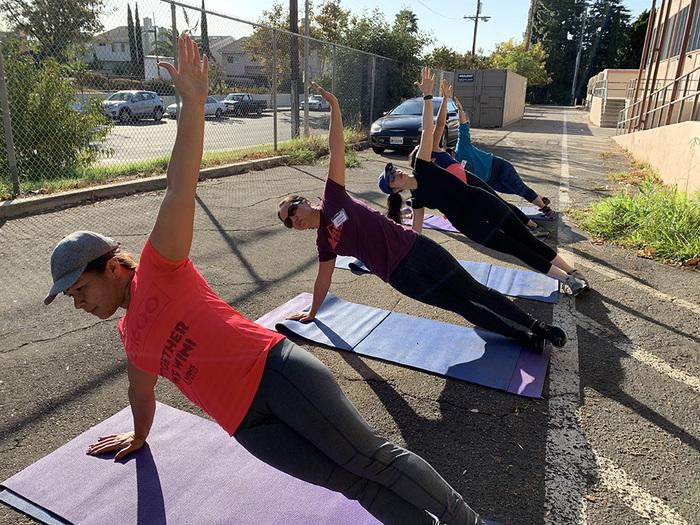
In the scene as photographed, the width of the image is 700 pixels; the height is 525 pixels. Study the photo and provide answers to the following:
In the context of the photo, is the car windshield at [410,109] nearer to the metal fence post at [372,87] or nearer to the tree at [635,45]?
the metal fence post at [372,87]

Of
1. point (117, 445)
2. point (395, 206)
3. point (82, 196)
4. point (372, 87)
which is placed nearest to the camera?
point (117, 445)

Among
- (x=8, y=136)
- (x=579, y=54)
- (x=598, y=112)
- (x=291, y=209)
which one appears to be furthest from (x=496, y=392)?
(x=579, y=54)

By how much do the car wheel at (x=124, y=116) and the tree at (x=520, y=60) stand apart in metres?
42.3

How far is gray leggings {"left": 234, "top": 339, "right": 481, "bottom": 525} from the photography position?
5.53 ft

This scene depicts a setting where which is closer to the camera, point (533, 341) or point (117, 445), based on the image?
point (117, 445)

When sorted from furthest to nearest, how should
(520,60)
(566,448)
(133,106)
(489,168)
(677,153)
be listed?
(520,60) → (133,106) → (677,153) → (489,168) → (566,448)

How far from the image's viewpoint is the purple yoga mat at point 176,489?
7.47 ft

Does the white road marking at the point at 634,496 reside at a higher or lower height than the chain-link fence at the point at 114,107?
lower

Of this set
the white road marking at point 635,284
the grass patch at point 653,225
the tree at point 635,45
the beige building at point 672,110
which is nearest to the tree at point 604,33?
the tree at point 635,45

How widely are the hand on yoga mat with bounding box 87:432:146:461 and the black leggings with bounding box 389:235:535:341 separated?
70.3 inches

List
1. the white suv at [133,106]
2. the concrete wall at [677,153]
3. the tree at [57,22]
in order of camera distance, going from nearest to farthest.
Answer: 1. the tree at [57,22]
2. the concrete wall at [677,153]
3. the white suv at [133,106]

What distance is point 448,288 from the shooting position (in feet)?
11.3

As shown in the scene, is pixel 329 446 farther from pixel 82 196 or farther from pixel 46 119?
pixel 46 119

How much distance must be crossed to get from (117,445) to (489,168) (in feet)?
19.7
